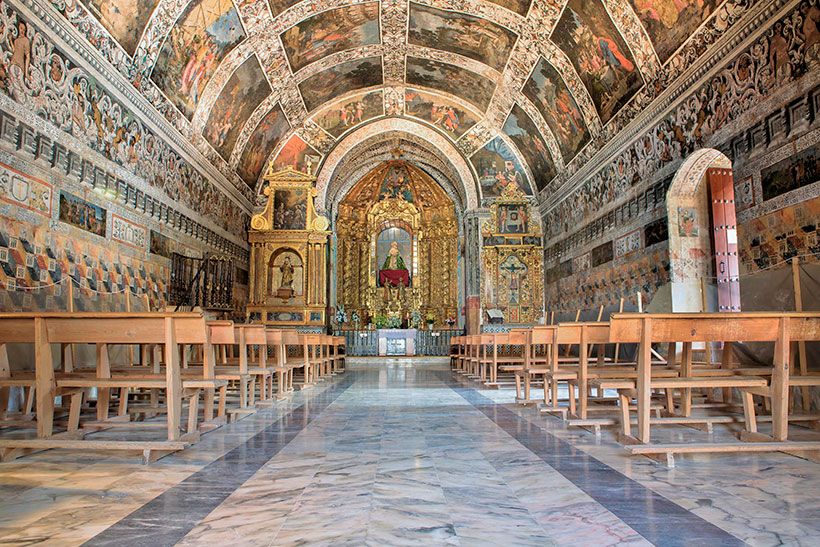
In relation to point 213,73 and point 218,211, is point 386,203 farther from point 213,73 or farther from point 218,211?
point 213,73

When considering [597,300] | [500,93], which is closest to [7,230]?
[597,300]

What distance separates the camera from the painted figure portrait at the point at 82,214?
938cm

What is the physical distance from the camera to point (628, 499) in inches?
130

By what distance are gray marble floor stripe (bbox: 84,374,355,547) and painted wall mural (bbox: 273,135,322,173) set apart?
54.4ft

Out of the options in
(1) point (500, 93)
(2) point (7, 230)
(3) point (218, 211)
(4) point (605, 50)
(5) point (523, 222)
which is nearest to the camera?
(2) point (7, 230)

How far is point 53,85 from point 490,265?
15.5m

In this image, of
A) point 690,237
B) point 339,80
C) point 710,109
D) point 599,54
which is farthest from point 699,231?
point 339,80

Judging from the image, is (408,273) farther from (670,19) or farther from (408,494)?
(408,494)

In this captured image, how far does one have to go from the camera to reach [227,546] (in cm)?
256

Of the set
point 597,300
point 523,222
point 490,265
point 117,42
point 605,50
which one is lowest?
point 597,300

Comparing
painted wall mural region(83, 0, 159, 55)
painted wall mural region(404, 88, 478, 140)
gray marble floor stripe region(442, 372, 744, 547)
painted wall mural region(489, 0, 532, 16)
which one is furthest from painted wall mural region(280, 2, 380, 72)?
gray marble floor stripe region(442, 372, 744, 547)

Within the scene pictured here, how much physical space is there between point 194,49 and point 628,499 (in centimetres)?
1333

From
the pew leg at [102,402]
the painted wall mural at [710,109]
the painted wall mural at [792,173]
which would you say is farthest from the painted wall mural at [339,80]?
the pew leg at [102,402]

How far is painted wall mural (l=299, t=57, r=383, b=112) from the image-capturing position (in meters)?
18.8
